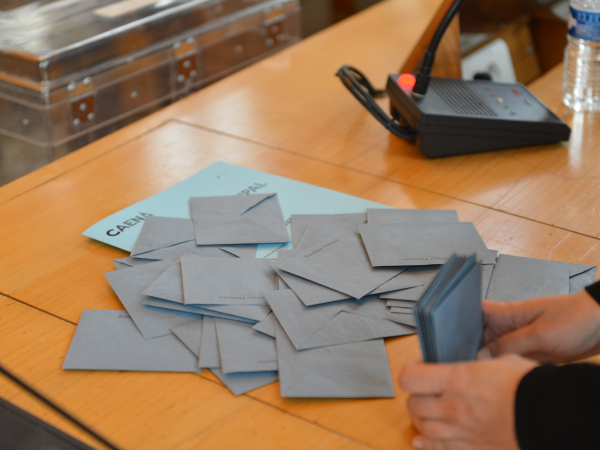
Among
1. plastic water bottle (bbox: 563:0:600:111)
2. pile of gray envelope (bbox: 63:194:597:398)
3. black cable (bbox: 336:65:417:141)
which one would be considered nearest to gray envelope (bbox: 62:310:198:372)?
pile of gray envelope (bbox: 63:194:597:398)

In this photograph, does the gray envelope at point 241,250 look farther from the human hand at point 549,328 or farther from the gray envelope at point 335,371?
the human hand at point 549,328

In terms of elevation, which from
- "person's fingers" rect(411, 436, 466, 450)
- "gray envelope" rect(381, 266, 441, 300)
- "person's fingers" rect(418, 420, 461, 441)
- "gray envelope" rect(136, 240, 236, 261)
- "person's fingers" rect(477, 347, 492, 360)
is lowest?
"person's fingers" rect(411, 436, 466, 450)

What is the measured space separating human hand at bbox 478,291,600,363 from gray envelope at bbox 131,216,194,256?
1.43ft

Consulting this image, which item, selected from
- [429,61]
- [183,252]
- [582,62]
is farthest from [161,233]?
[582,62]

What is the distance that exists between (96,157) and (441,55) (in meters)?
0.74

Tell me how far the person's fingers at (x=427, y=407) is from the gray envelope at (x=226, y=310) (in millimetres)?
212

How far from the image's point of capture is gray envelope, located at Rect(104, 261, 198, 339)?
0.70m

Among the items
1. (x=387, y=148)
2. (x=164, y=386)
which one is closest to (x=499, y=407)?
(x=164, y=386)

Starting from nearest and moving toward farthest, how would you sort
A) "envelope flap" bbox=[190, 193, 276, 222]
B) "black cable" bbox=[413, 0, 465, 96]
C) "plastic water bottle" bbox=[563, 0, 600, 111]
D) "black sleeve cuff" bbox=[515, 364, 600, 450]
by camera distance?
"black sleeve cuff" bbox=[515, 364, 600, 450] → "envelope flap" bbox=[190, 193, 276, 222] → "black cable" bbox=[413, 0, 465, 96] → "plastic water bottle" bbox=[563, 0, 600, 111]

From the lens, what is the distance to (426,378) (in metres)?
0.55

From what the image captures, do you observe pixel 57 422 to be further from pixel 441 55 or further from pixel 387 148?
pixel 441 55

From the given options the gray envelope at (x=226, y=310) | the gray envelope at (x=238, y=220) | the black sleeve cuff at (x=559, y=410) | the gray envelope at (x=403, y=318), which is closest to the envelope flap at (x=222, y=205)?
the gray envelope at (x=238, y=220)

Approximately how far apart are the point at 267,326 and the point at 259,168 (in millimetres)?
453

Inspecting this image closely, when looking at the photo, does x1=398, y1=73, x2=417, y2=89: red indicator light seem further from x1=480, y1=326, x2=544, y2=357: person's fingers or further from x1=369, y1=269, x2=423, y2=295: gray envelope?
x1=480, y1=326, x2=544, y2=357: person's fingers
